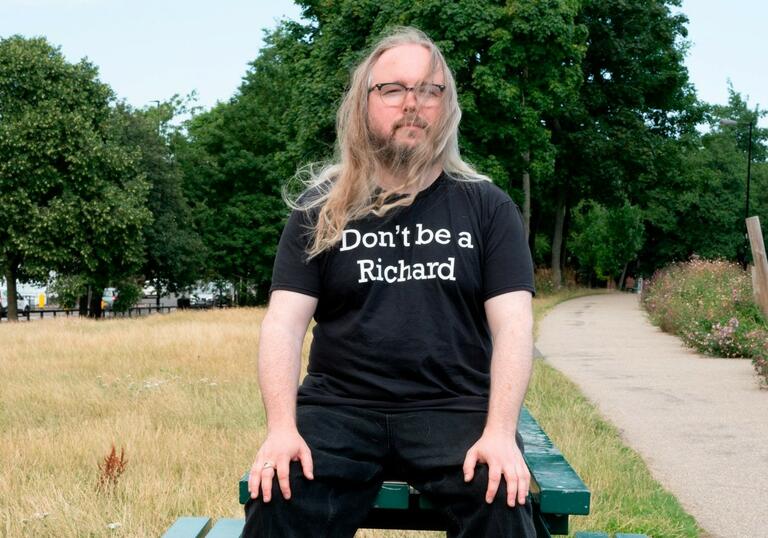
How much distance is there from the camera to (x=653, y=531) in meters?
4.40

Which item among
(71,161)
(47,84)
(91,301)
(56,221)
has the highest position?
(47,84)

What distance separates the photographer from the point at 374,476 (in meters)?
2.72

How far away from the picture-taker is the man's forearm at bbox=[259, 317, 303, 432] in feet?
8.91

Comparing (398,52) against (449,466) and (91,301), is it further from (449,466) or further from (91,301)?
(91,301)

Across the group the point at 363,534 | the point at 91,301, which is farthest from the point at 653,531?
the point at 91,301

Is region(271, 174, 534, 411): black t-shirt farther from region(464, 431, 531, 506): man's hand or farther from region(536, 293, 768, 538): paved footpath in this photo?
region(536, 293, 768, 538): paved footpath

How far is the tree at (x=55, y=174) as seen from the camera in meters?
32.6

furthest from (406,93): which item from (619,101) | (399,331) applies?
(619,101)

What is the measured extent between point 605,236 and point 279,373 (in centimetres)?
5213

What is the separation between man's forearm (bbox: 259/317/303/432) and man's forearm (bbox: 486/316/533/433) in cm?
57

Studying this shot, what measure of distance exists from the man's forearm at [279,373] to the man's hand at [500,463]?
20.5 inches

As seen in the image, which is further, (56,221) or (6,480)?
(56,221)

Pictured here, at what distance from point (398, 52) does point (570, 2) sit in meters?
26.6

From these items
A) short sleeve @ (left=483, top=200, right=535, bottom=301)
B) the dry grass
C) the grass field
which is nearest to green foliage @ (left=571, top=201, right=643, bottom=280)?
the dry grass
